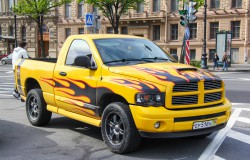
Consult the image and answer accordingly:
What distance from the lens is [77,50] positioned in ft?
22.7

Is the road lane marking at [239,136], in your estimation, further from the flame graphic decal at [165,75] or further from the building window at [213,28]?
→ the building window at [213,28]

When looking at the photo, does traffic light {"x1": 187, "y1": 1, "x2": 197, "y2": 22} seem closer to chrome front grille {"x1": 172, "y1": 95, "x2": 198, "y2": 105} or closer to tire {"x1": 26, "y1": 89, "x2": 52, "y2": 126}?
tire {"x1": 26, "y1": 89, "x2": 52, "y2": 126}

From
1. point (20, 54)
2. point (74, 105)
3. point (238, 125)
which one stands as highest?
point (20, 54)

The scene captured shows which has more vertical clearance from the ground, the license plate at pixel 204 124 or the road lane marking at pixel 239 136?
the license plate at pixel 204 124

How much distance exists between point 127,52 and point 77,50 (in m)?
1.04

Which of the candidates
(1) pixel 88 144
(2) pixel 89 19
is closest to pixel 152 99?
(1) pixel 88 144

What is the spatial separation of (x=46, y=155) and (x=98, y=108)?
3.69ft

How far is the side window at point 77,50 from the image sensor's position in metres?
6.68

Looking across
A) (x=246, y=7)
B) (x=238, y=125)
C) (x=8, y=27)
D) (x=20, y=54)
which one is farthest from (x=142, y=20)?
(x=238, y=125)

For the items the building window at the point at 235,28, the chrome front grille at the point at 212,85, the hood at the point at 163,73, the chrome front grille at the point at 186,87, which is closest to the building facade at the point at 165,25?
the building window at the point at 235,28

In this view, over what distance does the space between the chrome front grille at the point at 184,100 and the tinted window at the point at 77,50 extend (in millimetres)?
2022

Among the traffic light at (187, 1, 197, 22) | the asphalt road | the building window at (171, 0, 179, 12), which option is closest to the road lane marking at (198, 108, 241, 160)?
the asphalt road

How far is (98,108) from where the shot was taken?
6047mm

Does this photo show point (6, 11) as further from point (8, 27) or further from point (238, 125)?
point (238, 125)
